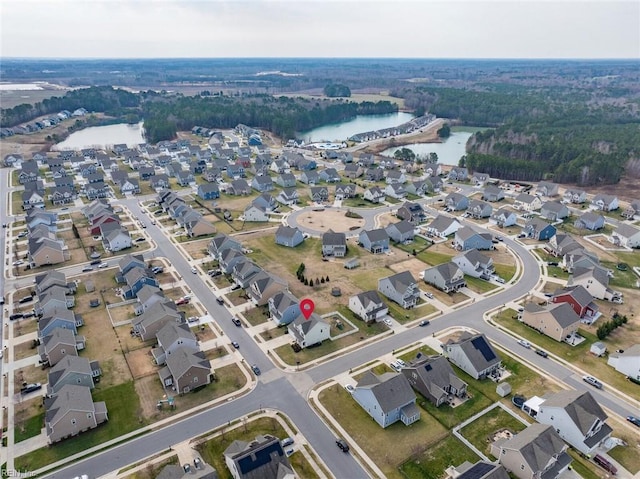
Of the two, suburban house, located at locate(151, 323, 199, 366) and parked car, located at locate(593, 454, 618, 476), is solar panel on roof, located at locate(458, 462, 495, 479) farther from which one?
suburban house, located at locate(151, 323, 199, 366)

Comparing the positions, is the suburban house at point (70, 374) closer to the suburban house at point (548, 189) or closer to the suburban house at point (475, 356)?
the suburban house at point (475, 356)

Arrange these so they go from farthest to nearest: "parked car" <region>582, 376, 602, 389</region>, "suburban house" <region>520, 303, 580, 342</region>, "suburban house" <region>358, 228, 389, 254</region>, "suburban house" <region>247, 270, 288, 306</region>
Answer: "suburban house" <region>358, 228, 389, 254</region>
"suburban house" <region>247, 270, 288, 306</region>
"suburban house" <region>520, 303, 580, 342</region>
"parked car" <region>582, 376, 602, 389</region>

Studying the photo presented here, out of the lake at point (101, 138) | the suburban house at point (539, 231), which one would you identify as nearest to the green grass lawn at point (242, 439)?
the suburban house at point (539, 231)

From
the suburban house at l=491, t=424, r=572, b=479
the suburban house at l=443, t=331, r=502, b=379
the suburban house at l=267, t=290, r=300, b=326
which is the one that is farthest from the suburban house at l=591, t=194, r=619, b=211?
the suburban house at l=267, t=290, r=300, b=326

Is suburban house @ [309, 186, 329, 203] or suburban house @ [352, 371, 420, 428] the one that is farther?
suburban house @ [309, 186, 329, 203]

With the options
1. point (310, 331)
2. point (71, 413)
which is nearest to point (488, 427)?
point (310, 331)

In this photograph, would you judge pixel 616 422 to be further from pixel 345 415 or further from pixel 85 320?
pixel 85 320
